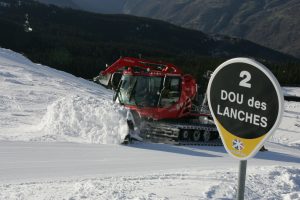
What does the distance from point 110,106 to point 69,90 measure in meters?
11.9

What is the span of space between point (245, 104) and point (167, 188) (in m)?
3.55

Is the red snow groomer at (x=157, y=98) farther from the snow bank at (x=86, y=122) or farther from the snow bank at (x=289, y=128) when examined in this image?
the snow bank at (x=289, y=128)

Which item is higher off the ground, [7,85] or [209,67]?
[209,67]

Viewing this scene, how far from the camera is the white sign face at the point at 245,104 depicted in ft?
10.8

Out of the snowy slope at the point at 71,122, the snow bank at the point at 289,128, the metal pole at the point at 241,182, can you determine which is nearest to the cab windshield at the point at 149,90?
the snowy slope at the point at 71,122

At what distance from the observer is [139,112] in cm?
1516

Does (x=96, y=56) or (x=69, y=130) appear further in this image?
(x=96, y=56)

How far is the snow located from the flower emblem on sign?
9.33 ft

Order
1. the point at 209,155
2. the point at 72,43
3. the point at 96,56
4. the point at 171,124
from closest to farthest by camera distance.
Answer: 1. the point at 209,155
2. the point at 171,124
3. the point at 96,56
4. the point at 72,43

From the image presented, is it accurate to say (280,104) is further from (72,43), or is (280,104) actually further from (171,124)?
(72,43)

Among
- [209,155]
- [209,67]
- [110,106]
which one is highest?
[209,67]

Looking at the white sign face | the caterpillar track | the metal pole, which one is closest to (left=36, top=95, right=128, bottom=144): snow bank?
the caterpillar track

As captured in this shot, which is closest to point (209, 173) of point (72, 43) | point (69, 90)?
point (69, 90)

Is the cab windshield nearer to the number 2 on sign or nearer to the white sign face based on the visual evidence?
the white sign face
